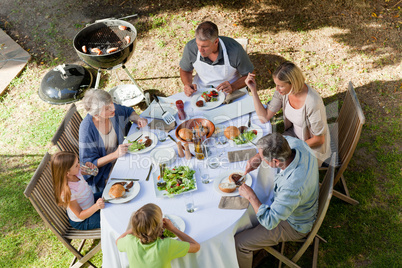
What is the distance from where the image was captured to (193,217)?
2953 mm

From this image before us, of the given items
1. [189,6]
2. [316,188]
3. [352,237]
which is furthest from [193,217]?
[189,6]

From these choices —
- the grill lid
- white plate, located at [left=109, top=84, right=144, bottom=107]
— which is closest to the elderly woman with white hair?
white plate, located at [left=109, top=84, right=144, bottom=107]

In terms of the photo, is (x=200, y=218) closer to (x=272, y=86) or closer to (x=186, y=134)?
(x=186, y=134)

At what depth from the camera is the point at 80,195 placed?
3.40m

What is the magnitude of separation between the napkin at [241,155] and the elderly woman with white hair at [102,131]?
43.3 inches

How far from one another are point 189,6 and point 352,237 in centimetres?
611

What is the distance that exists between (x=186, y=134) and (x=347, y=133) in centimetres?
179

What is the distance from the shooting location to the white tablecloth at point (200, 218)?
2.85 meters

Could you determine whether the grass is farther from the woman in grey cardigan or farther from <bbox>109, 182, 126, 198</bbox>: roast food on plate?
<bbox>109, 182, 126, 198</bbox>: roast food on plate

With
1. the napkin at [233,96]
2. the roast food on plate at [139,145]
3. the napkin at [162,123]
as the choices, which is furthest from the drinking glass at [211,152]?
the napkin at [233,96]

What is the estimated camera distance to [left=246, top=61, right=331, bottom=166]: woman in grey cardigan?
360 cm

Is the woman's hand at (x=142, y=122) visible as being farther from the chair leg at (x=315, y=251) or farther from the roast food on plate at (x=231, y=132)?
the chair leg at (x=315, y=251)

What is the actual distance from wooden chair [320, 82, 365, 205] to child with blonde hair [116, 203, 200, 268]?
207 cm

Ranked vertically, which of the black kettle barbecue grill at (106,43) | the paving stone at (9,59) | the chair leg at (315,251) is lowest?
the chair leg at (315,251)
